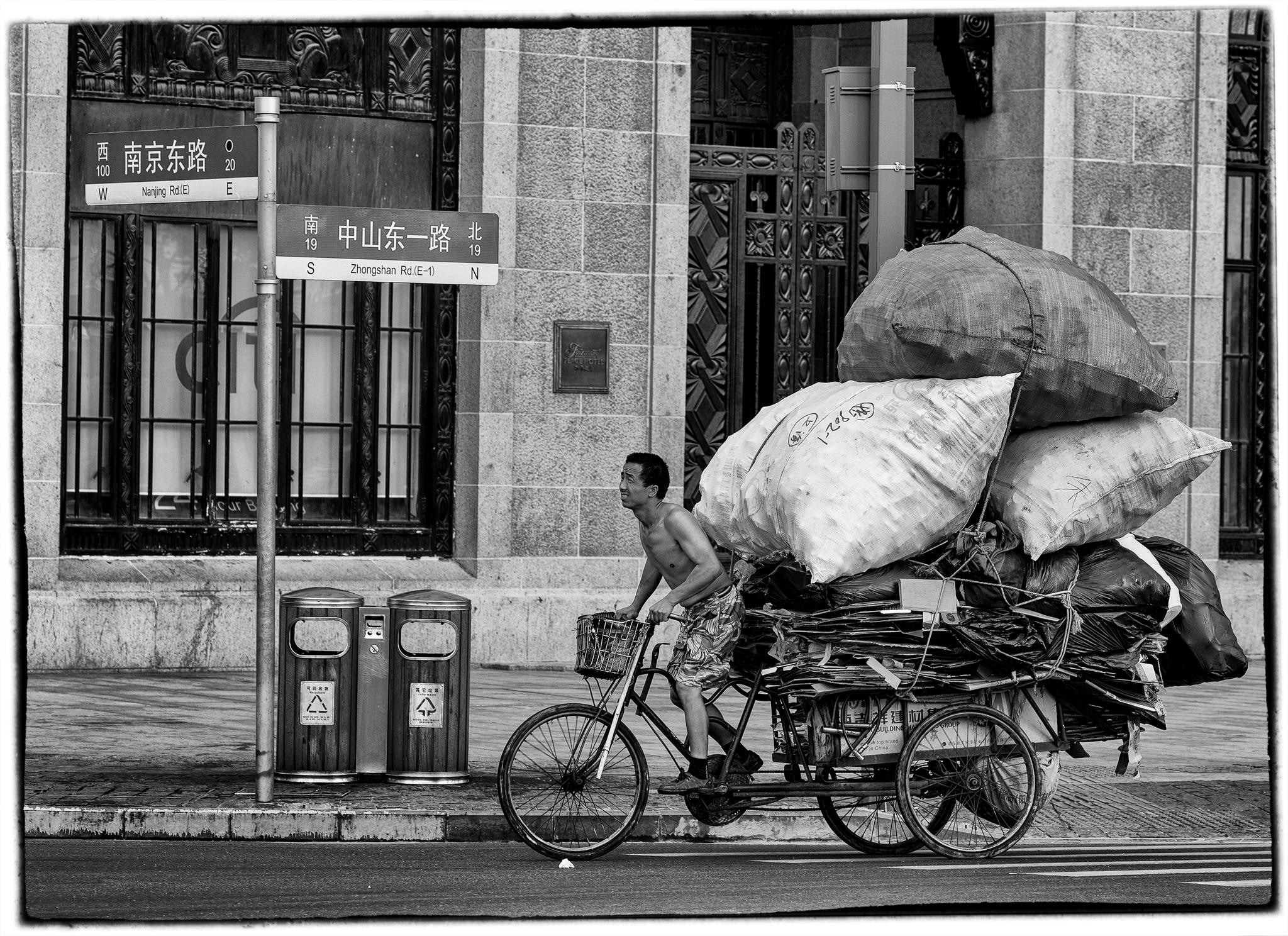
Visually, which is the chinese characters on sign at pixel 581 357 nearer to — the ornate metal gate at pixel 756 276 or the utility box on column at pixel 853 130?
the ornate metal gate at pixel 756 276

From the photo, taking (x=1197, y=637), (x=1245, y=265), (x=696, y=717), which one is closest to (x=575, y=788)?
(x=696, y=717)

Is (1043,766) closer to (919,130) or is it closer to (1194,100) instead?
(1194,100)

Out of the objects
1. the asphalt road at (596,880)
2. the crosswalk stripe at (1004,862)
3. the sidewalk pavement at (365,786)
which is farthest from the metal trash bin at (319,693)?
the crosswalk stripe at (1004,862)

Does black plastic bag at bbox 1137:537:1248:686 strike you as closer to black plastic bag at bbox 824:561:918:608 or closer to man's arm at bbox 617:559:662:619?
black plastic bag at bbox 824:561:918:608

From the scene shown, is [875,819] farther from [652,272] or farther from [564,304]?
[652,272]

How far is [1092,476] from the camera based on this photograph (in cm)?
793

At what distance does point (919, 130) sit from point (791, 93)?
1202mm

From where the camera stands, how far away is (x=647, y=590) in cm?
853

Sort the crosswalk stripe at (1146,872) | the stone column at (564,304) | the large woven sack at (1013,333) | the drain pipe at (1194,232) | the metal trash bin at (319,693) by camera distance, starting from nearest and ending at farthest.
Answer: the crosswalk stripe at (1146,872) < the large woven sack at (1013,333) < the metal trash bin at (319,693) < the stone column at (564,304) < the drain pipe at (1194,232)

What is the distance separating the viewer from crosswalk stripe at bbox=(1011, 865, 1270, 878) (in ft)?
24.5

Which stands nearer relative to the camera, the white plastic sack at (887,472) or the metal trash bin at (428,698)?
the white plastic sack at (887,472)

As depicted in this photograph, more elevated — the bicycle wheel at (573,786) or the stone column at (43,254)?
the stone column at (43,254)

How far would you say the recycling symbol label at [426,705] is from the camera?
30.8ft

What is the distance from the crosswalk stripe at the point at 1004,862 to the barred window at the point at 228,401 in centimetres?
663
